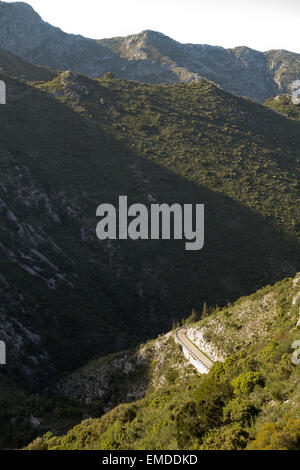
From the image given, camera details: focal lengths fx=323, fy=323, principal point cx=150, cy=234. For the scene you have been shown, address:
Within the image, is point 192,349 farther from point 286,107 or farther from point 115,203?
point 286,107

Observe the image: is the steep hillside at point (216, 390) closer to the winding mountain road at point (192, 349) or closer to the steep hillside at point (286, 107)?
the winding mountain road at point (192, 349)

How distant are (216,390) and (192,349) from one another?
1267 cm

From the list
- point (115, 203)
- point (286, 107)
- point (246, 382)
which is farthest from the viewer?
point (286, 107)

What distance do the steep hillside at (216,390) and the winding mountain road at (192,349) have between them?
0.71 meters

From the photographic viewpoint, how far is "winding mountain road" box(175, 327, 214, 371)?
92.1 feet

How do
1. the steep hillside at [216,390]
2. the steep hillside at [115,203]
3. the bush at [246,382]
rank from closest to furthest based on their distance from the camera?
1. the steep hillside at [216,390]
2. the bush at [246,382]
3. the steep hillside at [115,203]

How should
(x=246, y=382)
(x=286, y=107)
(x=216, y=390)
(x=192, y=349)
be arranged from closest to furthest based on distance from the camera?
(x=246, y=382) → (x=216, y=390) → (x=192, y=349) → (x=286, y=107)

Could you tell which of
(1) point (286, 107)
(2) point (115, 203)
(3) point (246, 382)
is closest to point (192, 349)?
(3) point (246, 382)

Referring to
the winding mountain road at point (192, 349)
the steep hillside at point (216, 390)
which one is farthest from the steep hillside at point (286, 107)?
the winding mountain road at point (192, 349)

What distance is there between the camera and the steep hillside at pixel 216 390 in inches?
579

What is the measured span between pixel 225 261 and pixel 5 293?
37252 millimetres

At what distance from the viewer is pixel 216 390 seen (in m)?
18.2

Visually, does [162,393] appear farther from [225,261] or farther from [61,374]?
[225,261]
